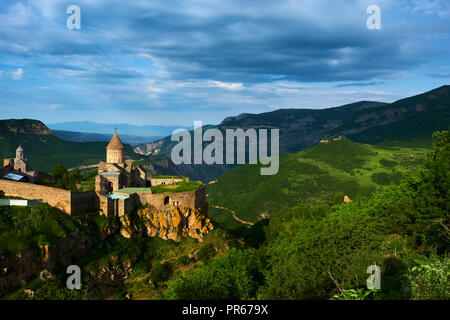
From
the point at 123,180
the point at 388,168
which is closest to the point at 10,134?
the point at 123,180

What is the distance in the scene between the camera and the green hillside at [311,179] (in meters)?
102

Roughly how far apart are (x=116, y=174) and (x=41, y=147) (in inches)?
6156

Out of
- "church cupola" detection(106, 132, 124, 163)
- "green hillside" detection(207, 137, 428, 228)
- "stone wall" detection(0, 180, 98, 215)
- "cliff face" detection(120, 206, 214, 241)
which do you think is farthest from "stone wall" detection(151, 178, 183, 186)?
"green hillside" detection(207, 137, 428, 228)

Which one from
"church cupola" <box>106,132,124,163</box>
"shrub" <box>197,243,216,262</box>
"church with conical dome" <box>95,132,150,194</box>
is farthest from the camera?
"church cupola" <box>106,132,124,163</box>

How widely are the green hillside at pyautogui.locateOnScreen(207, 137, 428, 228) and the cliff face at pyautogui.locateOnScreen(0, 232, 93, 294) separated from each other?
2263 inches

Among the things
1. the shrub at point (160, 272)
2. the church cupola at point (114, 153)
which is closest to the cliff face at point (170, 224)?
the shrub at point (160, 272)

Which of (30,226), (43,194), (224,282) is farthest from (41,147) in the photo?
(224,282)

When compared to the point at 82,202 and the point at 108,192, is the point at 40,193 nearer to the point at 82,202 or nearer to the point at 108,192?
the point at 82,202

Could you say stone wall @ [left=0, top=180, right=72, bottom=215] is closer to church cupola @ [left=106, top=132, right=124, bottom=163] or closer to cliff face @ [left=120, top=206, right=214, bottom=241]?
cliff face @ [left=120, top=206, right=214, bottom=241]

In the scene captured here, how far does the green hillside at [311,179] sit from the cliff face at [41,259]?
57478 millimetres

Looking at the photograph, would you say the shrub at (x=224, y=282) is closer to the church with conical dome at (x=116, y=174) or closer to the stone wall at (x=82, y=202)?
the stone wall at (x=82, y=202)

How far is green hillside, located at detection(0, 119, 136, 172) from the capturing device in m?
159
